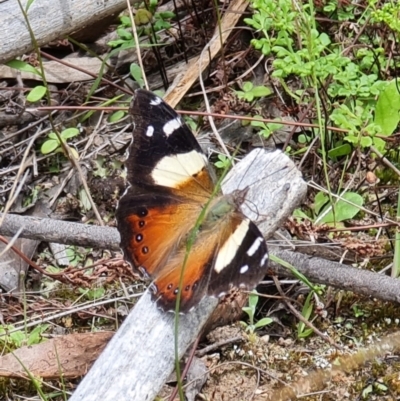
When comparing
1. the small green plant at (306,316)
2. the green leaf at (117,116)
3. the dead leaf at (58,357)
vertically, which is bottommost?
the small green plant at (306,316)

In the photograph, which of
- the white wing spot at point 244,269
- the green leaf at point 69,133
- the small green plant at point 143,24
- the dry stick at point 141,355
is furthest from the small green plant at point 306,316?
the small green plant at point 143,24

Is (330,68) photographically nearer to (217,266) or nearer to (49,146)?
(217,266)

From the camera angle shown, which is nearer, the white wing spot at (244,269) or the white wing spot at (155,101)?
the white wing spot at (244,269)

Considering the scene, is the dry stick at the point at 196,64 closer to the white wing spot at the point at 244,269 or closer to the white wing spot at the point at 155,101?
the white wing spot at the point at 155,101

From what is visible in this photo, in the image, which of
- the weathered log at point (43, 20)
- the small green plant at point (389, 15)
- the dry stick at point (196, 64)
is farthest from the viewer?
the dry stick at point (196, 64)

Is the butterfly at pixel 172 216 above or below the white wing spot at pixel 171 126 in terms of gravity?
below

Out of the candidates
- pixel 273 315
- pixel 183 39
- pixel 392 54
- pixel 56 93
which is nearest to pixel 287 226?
pixel 273 315

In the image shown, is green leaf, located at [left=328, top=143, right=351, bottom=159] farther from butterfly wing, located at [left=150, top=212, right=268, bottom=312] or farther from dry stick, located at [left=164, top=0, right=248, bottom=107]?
butterfly wing, located at [left=150, top=212, right=268, bottom=312]
